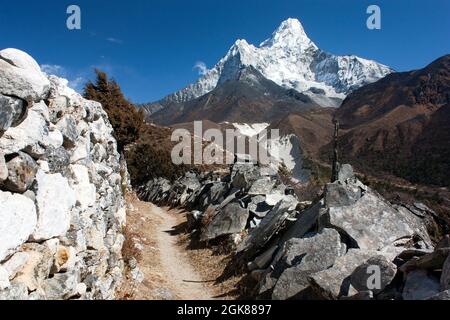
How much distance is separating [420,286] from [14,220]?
5.53 m

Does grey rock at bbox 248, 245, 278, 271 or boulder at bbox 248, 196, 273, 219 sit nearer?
grey rock at bbox 248, 245, 278, 271

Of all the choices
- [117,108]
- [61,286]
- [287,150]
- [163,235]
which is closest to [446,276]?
[61,286]

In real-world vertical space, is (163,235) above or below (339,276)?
below

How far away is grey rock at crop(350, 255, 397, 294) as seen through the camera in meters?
7.05

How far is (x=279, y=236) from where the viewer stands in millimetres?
12125

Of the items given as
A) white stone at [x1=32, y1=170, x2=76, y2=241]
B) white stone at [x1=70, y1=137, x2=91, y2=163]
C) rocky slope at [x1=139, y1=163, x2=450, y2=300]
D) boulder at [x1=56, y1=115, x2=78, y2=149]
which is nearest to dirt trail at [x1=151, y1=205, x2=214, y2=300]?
rocky slope at [x1=139, y1=163, x2=450, y2=300]

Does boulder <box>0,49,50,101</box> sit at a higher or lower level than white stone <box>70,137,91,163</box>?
higher

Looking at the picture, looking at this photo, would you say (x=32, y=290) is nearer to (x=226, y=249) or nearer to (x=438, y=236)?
(x=226, y=249)

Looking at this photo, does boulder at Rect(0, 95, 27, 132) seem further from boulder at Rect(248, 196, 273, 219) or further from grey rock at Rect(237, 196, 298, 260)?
boulder at Rect(248, 196, 273, 219)

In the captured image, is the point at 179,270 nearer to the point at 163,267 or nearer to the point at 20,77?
the point at 163,267

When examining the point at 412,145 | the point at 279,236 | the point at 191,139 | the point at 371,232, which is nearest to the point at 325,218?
the point at 371,232

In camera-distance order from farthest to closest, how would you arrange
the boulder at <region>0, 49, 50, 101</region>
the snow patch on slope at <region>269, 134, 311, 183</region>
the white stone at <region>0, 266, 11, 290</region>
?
the snow patch on slope at <region>269, 134, 311, 183</region> < the boulder at <region>0, 49, 50, 101</region> < the white stone at <region>0, 266, 11, 290</region>

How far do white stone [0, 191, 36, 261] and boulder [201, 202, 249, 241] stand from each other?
387 inches

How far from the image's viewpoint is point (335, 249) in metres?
8.91
